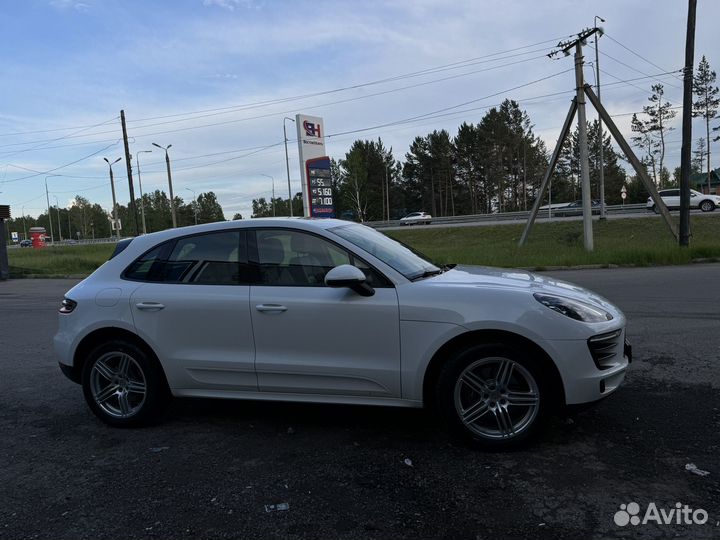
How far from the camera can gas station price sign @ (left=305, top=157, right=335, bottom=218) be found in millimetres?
21750

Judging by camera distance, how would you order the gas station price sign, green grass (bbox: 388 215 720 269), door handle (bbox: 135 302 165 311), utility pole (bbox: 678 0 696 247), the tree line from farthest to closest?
the tree line, the gas station price sign, utility pole (bbox: 678 0 696 247), green grass (bbox: 388 215 720 269), door handle (bbox: 135 302 165 311)

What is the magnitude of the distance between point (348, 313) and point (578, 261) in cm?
1468

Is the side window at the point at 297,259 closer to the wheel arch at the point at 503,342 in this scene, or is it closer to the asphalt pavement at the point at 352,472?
the wheel arch at the point at 503,342

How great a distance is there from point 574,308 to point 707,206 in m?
35.3

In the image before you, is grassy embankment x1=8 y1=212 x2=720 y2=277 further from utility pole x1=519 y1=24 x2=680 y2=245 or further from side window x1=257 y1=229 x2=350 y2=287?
side window x1=257 y1=229 x2=350 y2=287

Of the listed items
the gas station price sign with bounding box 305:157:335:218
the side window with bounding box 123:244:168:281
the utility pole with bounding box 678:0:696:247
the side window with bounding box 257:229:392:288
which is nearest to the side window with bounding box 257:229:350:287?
the side window with bounding box 257:229:392:288

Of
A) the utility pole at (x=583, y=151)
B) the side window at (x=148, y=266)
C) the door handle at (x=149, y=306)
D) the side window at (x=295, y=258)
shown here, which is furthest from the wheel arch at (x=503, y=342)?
the utility pole at (x=583, y=151)

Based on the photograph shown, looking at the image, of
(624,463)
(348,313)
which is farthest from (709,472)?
(348,313)

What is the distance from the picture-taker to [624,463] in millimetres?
3426

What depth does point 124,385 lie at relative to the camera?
4.38 metres

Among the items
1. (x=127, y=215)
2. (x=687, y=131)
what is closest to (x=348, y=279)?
(x=687, y=131)

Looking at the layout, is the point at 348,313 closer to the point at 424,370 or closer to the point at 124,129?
the point at 424,370

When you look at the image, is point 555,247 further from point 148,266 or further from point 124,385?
point 124,385

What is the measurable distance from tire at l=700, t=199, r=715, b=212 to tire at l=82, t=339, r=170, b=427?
3646 centimetres
